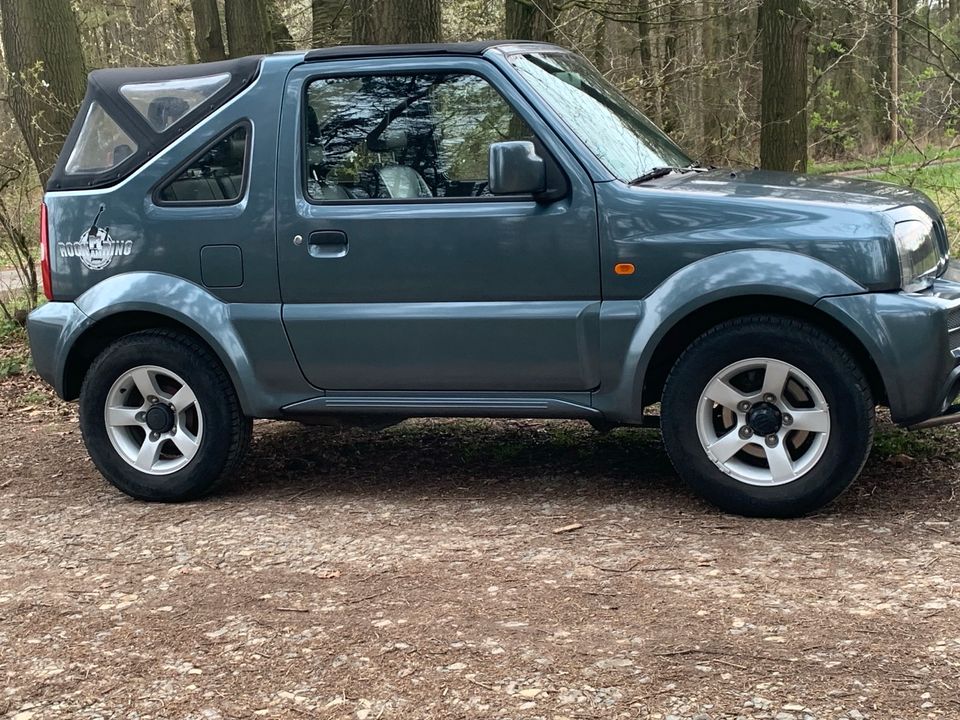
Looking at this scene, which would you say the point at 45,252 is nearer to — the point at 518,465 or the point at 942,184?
the point at 518,465

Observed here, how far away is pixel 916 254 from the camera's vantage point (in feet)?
14.9

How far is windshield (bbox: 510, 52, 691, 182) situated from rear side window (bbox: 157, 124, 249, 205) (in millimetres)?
1339

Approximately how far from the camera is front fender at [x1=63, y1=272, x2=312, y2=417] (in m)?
5.21

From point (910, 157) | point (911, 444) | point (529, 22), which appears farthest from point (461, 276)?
point (910, 157)

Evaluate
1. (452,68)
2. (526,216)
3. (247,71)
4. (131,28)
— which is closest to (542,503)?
(526,216)

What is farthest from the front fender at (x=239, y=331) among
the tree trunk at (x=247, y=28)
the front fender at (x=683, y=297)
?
the tree trunk at (x=247, y=28)

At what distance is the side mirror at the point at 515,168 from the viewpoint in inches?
180

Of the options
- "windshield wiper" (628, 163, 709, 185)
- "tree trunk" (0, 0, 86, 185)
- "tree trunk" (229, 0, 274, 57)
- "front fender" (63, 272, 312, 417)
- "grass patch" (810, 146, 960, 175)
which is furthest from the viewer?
"tree trunk" (229, 0, 274, 57)

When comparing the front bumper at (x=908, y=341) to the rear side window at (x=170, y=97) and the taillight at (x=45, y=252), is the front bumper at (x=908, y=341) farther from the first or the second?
the taillight at (x=45, y=252)

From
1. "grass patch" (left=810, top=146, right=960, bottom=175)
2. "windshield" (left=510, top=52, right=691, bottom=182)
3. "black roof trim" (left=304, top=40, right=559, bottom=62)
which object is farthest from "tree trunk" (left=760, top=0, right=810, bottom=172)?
"black roof trim" (left=304, top=40, right=559, bottom=62)

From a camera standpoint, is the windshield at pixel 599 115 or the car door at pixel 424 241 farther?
the windshield at pixel 599 115

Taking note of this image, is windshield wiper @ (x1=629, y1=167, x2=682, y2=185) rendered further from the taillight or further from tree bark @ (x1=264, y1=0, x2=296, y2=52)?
tree bark @ (x1=264, y1=0, x2=296, y2=52)

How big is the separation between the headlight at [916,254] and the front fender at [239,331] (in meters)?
2.62

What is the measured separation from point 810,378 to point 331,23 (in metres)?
8.05
